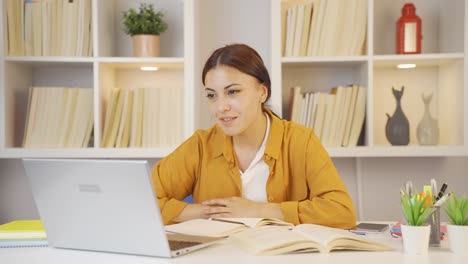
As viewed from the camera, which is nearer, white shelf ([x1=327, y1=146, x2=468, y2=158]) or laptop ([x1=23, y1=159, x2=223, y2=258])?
laptop ([x1=23, y1=159, x2=223, y2=258])

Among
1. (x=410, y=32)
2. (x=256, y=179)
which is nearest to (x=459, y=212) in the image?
(x=256, y=179)

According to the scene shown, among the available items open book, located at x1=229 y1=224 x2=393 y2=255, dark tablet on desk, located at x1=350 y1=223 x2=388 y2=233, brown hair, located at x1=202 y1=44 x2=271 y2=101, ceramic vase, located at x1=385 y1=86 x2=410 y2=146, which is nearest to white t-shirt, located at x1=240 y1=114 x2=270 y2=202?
brown hair, located at x1=202 y1=44 x2=271 y2=101

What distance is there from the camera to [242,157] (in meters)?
2.23

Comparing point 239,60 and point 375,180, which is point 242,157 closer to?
point 239,60

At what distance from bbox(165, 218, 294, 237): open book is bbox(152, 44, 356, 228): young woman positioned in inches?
10.2

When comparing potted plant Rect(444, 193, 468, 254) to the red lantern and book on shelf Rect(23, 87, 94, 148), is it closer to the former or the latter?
the red lantern

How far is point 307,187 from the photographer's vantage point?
85.8 inches

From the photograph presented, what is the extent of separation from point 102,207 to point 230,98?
85 centimetres

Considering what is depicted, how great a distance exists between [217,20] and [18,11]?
0.96 m

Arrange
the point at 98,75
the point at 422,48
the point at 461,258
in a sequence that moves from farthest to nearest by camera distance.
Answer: the point at 422,48 → the point at 98,75 → the point at 461,258

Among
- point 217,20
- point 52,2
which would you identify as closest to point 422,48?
point 217,20

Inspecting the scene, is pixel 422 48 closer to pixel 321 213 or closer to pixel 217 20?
pixel 217 20

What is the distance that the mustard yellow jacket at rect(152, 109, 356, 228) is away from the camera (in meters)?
2.11

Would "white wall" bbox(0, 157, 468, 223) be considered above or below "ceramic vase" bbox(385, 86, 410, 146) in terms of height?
below
